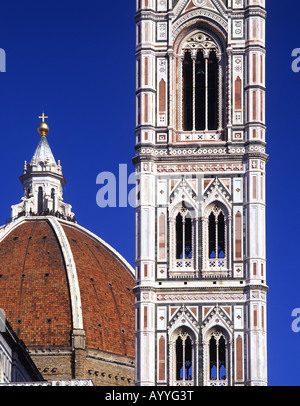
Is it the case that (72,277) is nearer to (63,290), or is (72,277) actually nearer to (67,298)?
(63,290)

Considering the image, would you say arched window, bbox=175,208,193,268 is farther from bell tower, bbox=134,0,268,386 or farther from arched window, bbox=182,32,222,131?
arched window, bbox=182,32,222,131

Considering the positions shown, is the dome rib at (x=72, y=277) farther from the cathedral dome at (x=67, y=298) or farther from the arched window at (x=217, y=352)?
the arched window at (x=217, y=352)

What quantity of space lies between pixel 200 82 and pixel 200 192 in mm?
4097

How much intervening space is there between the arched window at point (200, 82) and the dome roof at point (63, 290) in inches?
1482

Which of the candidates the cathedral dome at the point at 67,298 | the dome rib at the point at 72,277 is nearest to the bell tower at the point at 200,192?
the cathedral dome at the point at 67,298

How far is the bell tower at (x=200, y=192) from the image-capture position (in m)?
55.4

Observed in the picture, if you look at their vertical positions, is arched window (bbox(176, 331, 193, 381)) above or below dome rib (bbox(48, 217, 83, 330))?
below

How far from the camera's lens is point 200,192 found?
57.1m

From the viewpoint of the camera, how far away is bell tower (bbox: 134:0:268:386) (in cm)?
5541

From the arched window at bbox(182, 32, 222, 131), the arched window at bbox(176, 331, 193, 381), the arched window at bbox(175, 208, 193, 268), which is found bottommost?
the arched window at bbox(176, 331, 193, 381)

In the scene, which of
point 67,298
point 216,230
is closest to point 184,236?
point 216,230

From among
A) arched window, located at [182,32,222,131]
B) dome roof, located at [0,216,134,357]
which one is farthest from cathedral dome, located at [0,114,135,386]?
arched window, located at [182,32,222,131]

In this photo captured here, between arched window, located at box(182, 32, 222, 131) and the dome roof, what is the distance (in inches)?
1482
